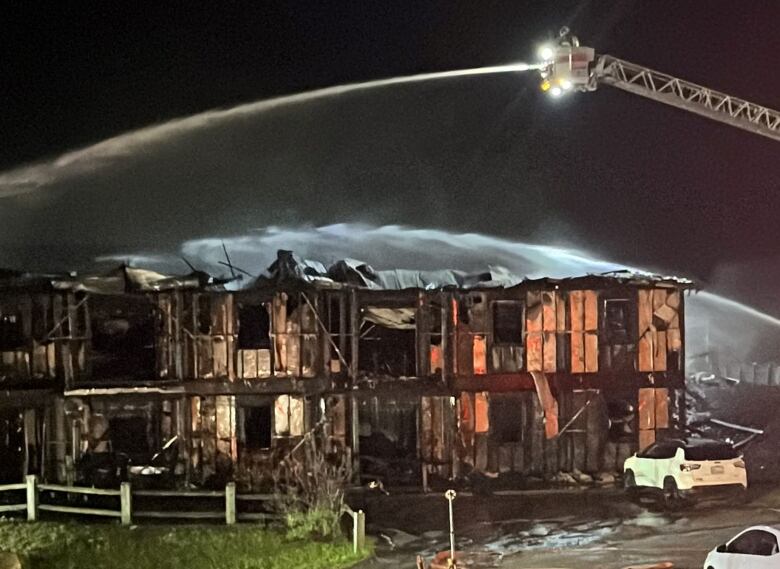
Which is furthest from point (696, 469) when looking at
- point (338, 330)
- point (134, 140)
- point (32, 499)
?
point (134, 140)

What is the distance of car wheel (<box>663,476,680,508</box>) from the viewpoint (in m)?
12.5

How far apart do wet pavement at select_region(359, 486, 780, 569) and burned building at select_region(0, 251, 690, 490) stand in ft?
6.10

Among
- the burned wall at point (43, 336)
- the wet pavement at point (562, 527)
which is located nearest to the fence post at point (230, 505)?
the wet pavement at point (562, 527)

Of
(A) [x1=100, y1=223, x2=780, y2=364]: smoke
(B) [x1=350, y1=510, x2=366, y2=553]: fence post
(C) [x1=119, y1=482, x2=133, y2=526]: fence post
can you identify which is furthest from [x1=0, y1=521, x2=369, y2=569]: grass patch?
(A) [x1=100, y1=223, x2=780, y2=364]: smoke

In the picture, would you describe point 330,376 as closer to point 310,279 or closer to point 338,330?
point 338,330

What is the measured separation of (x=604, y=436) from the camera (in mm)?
15617

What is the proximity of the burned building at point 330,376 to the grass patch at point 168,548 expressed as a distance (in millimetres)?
2800

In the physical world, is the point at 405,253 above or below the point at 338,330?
above

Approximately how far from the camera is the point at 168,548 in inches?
449

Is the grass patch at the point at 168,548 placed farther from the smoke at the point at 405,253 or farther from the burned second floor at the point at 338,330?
the smoke at the point at 405,253

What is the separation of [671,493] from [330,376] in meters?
6.59

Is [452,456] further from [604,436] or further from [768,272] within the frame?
[768,272]

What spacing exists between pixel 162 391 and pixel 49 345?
2.46 metres

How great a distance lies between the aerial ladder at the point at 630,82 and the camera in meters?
11.8
